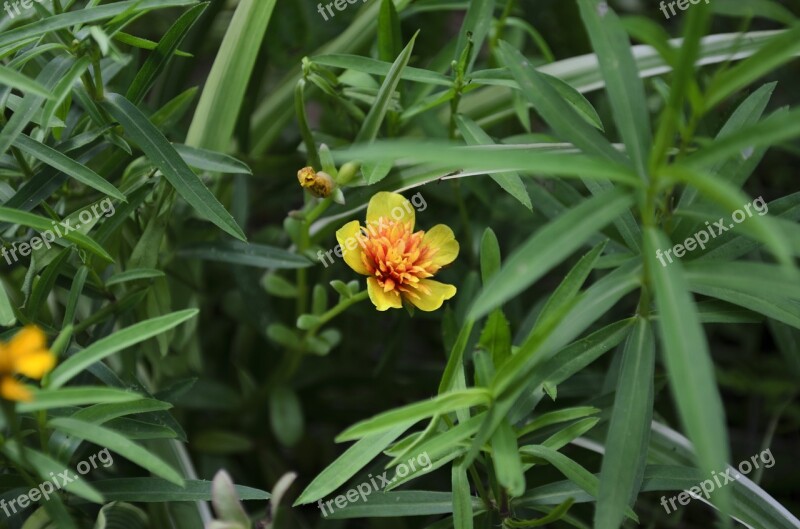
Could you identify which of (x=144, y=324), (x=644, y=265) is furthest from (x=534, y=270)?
(x=144, y=324)

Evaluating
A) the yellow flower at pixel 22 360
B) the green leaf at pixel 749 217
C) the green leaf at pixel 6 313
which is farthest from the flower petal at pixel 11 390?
the green leaf at pixel 749 217

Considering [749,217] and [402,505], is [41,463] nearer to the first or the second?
[402,505]

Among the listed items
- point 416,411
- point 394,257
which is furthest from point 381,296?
point 416,411

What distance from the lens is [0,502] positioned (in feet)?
2.17

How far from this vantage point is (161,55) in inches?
27.5

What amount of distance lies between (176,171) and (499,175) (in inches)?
10.6

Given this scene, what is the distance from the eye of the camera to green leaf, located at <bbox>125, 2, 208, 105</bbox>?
2.21ft

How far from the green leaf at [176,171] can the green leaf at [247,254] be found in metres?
0.11

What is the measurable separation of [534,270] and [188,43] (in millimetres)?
709

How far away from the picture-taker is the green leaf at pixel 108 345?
51 cm

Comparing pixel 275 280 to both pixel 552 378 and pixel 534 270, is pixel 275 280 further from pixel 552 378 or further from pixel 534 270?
pixel 534 270

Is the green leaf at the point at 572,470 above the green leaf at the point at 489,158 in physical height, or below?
below

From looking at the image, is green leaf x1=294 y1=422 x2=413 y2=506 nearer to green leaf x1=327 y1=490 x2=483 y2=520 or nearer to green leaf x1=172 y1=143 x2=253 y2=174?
green leaf x1=327 y1=490 x2=483 y2=520

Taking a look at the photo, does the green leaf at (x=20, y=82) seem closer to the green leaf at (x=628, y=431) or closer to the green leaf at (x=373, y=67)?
the green leaf at (x=373, y=67)
